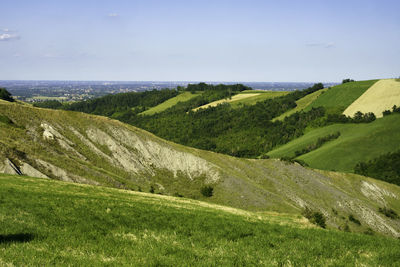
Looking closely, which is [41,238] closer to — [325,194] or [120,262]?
[120,262]

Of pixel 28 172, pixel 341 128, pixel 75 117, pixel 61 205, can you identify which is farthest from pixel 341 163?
pixel 61 205

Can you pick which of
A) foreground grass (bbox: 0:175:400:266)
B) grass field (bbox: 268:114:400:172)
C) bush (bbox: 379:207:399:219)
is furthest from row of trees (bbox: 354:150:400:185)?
foreground grass (bbox: 0:175:400:266)

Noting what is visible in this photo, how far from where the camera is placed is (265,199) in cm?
6506

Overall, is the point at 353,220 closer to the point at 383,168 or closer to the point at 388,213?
the point at 388,213

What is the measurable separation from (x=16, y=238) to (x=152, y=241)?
5334mm

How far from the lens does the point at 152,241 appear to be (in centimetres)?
1385

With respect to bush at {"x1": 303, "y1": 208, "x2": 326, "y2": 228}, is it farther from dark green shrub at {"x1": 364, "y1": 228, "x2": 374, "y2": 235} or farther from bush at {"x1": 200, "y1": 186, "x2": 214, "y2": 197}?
bush at {"x1": 200, "y1": 186, "x2": 214, "y2": 197}

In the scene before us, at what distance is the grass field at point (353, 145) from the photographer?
149375 millimetres

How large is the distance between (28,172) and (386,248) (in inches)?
1628

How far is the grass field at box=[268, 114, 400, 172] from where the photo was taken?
149375 mm

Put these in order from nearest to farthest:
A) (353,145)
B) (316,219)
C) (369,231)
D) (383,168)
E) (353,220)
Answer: (316,219)
(369,231)
(353,220)
(383,168)
(353,145)

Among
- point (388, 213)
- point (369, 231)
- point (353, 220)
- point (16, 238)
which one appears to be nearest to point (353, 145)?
point (388, 213)

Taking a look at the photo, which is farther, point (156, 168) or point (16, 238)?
point (156, 168)

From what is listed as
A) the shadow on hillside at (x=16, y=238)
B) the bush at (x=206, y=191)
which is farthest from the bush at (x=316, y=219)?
the shadow on hillside at (x=16, y=238)
